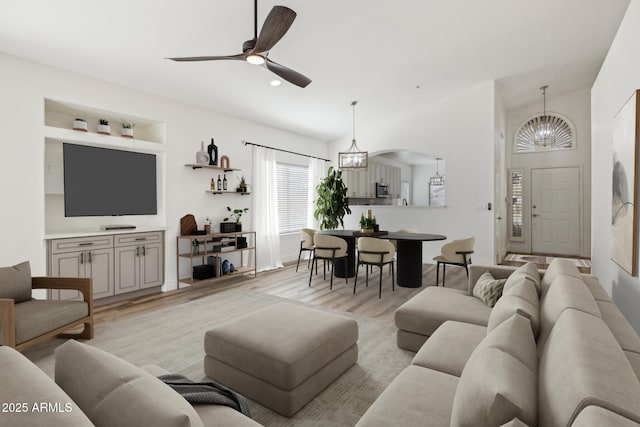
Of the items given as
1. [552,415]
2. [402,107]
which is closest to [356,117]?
[402,107]

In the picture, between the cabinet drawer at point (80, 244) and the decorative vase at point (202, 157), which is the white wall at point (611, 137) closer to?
the decorative vase at point (202, 157)

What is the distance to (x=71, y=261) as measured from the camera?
389cm

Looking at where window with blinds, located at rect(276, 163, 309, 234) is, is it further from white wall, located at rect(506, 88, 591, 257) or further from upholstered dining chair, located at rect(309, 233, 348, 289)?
white wall, located at rect(506, 88, 591, 257)

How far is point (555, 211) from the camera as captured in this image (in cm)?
809

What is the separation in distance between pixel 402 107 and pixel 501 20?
9.29ft

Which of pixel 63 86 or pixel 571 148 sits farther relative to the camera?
pixel 571 148

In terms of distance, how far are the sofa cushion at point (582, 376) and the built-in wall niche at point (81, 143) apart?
191 inches

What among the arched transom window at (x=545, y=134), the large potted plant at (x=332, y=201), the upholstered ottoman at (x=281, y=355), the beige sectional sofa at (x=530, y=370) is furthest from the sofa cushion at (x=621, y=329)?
the arched transom window at (x=545, y=134)

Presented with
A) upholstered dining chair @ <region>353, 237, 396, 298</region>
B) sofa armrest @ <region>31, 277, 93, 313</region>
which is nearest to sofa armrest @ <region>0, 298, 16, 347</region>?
sofa armrest @ <region>31, 277, 93, 313</region>

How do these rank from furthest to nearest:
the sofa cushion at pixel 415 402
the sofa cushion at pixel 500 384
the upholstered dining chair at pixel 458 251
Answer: the upholstered dining chair at pixel 458 251 → the sofa cushion at pixel 415 402 → the sofa cushion at pixel 500 384

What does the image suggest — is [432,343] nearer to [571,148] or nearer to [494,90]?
[494,90]

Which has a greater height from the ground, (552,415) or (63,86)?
(63,86)

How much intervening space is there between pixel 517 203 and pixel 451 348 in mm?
7867

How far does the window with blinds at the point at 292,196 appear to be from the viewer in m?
7.07
